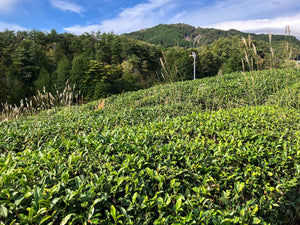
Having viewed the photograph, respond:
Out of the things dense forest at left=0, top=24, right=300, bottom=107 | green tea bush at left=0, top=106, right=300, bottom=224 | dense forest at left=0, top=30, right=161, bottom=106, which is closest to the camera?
green tea bush at left=0, top=106, right=300, bottom=224

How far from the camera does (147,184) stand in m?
1.44

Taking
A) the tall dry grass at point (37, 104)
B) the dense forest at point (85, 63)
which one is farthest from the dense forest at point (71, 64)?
the tall dry grass at point (37, 104)

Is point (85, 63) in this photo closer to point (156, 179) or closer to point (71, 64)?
point (71, 64)

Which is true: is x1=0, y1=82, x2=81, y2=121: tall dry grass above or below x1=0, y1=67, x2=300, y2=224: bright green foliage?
above

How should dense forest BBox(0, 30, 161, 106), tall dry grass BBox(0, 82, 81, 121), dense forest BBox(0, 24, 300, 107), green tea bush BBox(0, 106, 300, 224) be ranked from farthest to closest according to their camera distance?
dense forest BBox(0, 30, 161, 106), dense forest BBox(0, 24, 300, 107), tall dry grass BBox(0, 82, 81, 121), green tea bush BBox(0, 106, 300, 224)

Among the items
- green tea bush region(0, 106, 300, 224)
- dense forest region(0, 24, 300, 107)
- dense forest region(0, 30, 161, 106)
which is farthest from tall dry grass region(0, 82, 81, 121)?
dense forest region(0, 30, 161, 106)

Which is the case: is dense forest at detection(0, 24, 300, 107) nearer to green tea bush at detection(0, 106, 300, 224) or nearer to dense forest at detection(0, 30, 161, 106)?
dense forest at detection(0, 30, 161, 106)

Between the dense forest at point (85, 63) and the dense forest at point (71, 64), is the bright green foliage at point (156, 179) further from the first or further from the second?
the dense forest at point (71, 64)

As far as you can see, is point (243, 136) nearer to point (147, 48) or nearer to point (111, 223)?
point (111, 223)

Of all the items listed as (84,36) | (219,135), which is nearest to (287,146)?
(219,135)

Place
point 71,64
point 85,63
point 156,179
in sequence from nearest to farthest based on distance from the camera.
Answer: point 156,179 → point 85,63 → point 71,64

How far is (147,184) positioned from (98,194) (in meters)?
0.40

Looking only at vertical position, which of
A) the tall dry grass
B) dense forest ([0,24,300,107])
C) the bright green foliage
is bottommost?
the bright green foliage

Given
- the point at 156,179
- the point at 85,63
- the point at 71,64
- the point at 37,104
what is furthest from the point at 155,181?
the point at 71,64
